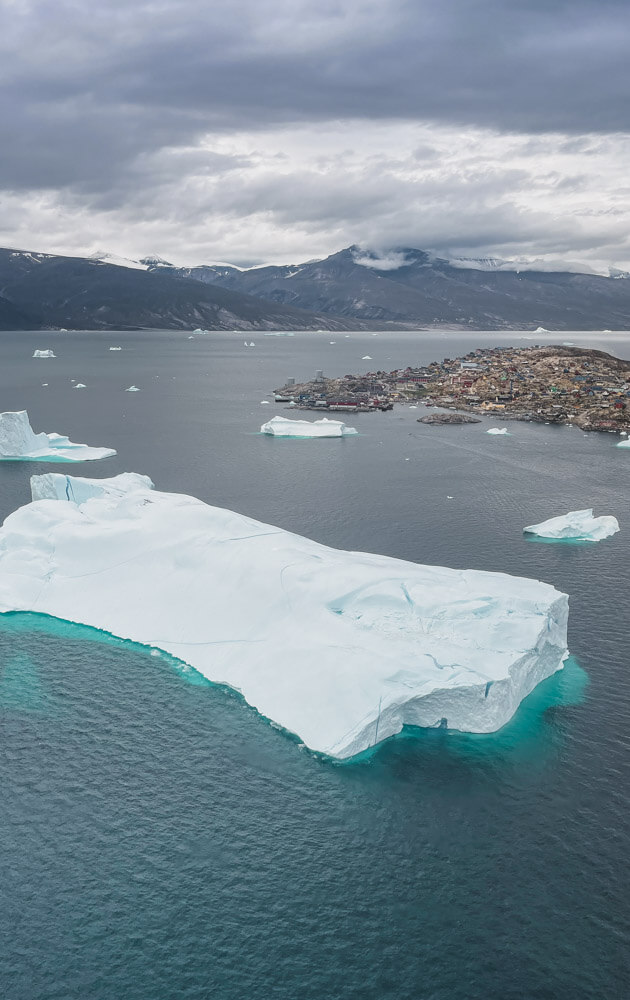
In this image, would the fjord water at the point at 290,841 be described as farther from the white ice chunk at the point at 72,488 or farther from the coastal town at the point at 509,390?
the coastal town at the point at 509,390

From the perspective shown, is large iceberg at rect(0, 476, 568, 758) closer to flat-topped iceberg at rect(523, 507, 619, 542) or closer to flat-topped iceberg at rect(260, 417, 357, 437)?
flat-topped iceberg at rect(523, 507, 619, 542)

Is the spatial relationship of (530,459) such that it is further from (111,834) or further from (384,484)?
(111,834)

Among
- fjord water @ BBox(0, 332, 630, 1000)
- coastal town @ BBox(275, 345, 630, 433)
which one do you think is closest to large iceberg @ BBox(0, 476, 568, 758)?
fjord water @ BBox(0, 332, 630, 1000)

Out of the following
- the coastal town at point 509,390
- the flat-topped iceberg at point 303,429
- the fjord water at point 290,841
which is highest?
the coastal town at point 509,390

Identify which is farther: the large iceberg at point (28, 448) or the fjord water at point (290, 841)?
the large iceberg at point (28, 448)

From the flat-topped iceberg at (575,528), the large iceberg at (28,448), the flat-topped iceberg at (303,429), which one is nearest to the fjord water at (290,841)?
the flat-topped iceberg at (575,528)

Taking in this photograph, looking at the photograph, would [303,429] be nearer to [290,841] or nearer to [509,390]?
[509,390]
